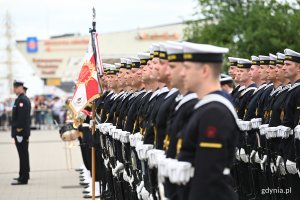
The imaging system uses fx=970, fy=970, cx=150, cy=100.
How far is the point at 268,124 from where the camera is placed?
11875 mm

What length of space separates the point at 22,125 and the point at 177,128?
12760 millimetres

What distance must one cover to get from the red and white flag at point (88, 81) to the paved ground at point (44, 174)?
6.41 feet

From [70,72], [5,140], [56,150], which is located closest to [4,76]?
[70,72]

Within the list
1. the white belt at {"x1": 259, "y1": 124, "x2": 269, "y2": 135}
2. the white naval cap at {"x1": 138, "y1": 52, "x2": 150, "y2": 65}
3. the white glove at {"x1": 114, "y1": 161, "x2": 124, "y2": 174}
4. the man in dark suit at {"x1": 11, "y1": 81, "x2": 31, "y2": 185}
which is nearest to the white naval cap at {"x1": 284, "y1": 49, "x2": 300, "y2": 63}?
the white belt at {"x1": 259, "y1": 124, "x2": 269, "y2": 135}

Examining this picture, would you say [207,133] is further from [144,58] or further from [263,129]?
[263,129]

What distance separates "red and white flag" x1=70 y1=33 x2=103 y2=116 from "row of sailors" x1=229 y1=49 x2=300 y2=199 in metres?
2.15

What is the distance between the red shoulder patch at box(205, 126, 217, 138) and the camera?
5.95 meters

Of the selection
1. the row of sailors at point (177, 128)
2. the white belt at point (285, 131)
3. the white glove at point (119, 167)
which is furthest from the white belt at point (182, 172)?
the white glove at point (119, 167)

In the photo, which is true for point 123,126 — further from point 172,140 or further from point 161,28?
point 161,28

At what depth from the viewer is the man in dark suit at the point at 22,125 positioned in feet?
62.8

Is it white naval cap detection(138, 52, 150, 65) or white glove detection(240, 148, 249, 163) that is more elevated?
white naval cap detection(138, 52, 150, 65)

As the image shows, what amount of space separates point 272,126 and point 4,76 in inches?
3551

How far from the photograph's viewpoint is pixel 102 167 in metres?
16.0

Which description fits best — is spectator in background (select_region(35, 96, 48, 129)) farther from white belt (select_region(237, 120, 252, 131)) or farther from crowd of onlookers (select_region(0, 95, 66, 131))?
white belt (select_region(237, 120, 252, 131))
